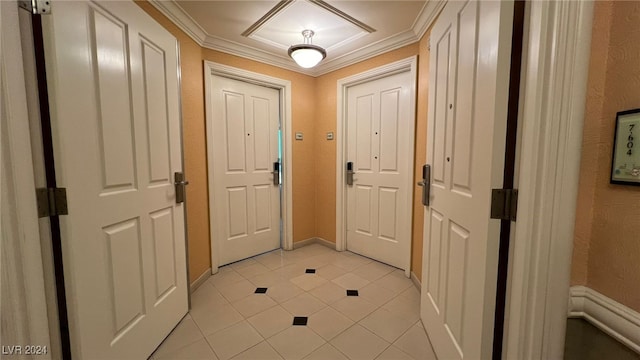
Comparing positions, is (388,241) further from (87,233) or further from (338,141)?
(87,233)

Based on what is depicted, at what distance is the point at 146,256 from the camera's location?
4.70 ft

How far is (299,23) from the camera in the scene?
213cm

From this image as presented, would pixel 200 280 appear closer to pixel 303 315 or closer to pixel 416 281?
pixel 303 315

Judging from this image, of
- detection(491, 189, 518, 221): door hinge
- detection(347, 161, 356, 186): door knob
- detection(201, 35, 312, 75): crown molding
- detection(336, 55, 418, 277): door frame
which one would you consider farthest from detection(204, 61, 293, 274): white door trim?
detection(491, 189, 518, 221): door hinge

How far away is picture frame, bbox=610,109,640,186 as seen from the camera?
2.09 ft

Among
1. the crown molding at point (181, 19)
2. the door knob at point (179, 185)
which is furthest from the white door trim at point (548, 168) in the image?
the crown molding at point (181, 19)

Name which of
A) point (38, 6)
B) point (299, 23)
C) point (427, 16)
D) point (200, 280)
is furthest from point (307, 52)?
point (200, 280)

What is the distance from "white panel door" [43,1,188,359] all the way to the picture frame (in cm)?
186

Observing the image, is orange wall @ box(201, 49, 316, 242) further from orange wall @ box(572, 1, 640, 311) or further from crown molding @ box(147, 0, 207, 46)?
orange wall @ box(572, 1, 640, 311)

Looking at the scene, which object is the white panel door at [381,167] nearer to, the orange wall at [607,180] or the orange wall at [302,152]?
the orange wall at [302,152]

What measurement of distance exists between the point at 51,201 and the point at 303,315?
159 centimetres

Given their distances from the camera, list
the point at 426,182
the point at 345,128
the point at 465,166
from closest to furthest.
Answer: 1. the point at 465,166
2. the point at 426,182
3. the point at 345,128

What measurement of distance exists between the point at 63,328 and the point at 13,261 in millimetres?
425

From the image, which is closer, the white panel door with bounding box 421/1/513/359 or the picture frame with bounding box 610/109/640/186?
the picture frame with bounding box 610/109/640/186
